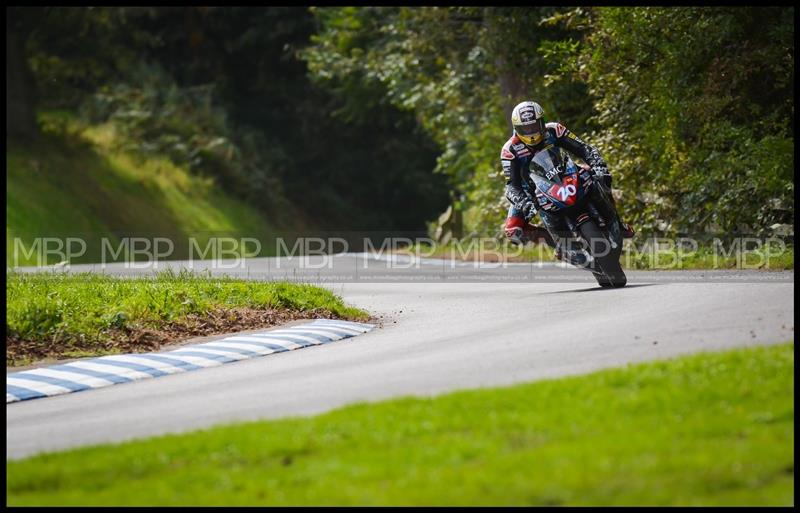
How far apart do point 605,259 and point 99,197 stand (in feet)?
88.4

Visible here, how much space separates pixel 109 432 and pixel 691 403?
3.88m

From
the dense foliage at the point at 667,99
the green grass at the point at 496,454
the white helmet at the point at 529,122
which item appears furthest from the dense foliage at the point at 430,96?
the green grass at the point at 496,454

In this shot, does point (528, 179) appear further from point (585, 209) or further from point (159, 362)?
point (159, 362)

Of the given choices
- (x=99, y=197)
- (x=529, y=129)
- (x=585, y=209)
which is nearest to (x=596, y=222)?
(x=585, y=209)

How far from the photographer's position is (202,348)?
13391 millimetres

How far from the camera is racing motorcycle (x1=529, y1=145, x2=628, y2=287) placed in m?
16.4

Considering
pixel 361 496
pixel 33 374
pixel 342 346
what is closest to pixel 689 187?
pixel 342 346

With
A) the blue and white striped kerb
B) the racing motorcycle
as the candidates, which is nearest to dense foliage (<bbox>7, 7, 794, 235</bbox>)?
the racing motorcycle

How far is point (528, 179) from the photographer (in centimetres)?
1689

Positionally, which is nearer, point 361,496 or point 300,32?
point 361,496

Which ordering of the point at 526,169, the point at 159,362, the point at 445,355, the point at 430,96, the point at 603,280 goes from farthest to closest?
1. the point at 430,96
2. the point at 526,169
3. the point at 603,280
4. the point at 159,362
5. the point at 445,355

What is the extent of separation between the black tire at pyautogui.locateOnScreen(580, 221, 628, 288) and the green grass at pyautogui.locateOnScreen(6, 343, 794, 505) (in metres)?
7.74

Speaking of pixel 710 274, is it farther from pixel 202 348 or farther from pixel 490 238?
pixel 490 238

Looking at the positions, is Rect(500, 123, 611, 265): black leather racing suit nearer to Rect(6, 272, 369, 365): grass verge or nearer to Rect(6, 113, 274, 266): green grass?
Rect(6, 272, 369, 365): grass verge
